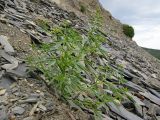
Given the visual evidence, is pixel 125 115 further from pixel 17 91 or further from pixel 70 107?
pixel 17 91

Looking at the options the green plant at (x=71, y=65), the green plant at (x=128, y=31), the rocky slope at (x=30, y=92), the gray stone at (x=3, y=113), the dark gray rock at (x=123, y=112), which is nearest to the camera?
the gray stone at (x=3, y=113)

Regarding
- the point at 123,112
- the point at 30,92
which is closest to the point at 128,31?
the point at 123,112

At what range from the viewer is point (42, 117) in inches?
318

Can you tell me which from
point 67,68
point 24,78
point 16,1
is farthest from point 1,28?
point 16,1

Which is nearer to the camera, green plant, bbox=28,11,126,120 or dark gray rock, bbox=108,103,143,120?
green plant, bbox=28,11,126,120

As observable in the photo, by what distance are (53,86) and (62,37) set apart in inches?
41.8

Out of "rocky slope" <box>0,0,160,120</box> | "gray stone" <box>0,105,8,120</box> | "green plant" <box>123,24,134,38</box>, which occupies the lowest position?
"gray stone" <box>0,105,8,120</box>

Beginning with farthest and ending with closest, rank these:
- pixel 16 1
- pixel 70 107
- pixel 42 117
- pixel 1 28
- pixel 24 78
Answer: pixel 16 1, pixel 1 28, pixel 24 78, pixel 70 107, pixel 42 117

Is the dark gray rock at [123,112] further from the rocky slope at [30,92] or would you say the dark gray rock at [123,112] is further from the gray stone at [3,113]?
the gray stone at [3,113]

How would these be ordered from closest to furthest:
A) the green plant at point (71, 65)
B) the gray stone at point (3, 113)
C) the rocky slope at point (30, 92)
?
the gray stone at point (3, 113) → the rocky slope at point (30, 92) → the green plant at point (71, 65)

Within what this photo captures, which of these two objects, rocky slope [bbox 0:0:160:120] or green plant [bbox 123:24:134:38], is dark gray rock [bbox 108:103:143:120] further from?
green plant [bbox 123:24:134:38]

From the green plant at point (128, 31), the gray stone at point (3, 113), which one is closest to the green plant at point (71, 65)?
the gray stone at point (3, 113)

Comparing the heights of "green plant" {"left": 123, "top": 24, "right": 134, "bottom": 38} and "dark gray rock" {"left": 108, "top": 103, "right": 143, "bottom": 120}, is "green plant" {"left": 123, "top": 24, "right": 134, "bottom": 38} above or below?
above

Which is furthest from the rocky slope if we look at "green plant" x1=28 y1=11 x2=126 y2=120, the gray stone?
"green plant" x1=28 y1=11 x2=126 y2=120
